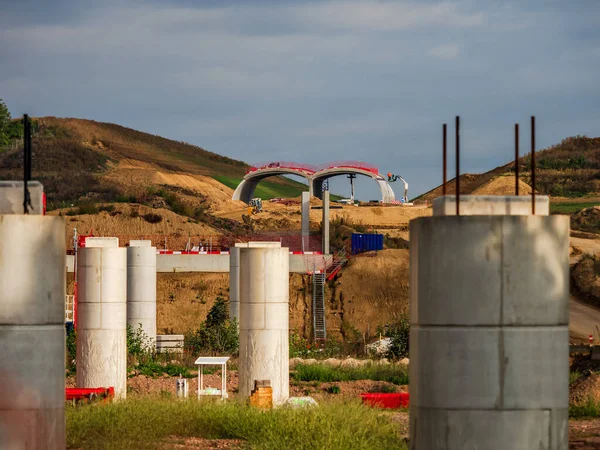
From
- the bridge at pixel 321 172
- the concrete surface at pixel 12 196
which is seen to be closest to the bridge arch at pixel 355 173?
the bridge at pixel 321 172

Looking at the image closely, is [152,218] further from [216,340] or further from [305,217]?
[216,340]

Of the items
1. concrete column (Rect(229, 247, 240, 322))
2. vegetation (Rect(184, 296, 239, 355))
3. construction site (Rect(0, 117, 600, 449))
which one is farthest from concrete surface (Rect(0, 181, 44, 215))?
concrete column (Rect(229, 247, 240, 322))

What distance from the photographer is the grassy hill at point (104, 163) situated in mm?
87188

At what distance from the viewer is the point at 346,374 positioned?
32625mm

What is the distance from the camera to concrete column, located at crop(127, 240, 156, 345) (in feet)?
139

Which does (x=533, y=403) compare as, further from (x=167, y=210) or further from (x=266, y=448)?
(x=167, y=210)

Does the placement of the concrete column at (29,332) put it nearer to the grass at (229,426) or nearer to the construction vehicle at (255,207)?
the grass at (229,426)

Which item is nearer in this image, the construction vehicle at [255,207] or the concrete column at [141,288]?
the concrete column at [141,288]

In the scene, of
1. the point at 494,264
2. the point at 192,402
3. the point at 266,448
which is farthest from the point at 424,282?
the point at 192,402

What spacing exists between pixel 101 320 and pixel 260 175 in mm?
51333

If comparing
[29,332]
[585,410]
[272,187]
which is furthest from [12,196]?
[272,187]

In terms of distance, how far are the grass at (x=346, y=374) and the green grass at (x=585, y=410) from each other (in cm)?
674

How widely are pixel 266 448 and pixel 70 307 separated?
2845 centimetres

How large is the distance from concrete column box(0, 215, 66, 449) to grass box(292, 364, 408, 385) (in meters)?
20.4
